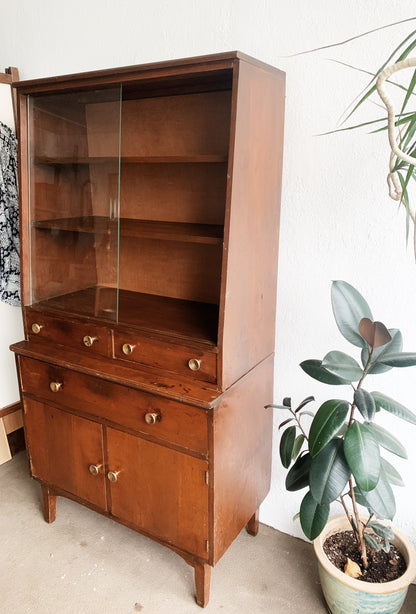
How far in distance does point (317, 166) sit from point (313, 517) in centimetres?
114

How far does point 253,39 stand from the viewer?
1646 mm

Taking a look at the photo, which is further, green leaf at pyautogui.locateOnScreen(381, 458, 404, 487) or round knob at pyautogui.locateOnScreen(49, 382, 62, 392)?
round knob at pyautogui.locateOnScreen(49, 382, 62, 392)

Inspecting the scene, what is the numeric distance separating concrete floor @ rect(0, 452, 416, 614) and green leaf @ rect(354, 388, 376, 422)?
2.91ft

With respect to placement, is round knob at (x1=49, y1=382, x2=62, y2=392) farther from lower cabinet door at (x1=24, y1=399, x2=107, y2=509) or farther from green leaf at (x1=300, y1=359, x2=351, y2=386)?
green leaf at (x1=300, y1=359, x2=351, y2=386)

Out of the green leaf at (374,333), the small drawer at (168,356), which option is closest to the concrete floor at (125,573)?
the small drawer at (168,356)

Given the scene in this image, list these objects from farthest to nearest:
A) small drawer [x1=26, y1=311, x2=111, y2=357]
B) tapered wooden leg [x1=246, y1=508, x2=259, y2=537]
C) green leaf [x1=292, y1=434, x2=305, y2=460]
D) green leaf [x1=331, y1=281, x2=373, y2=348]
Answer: tapered wooden leg [x1=246, y1=508, x2=259, y2=537] < small drawer [x1=26, y1=311, x2=111, y2=357] < green leaf [x1=292, y1=434, x2=305, y2=460] < green leaf [x1=331, y1=281, x2=373, y2=348]

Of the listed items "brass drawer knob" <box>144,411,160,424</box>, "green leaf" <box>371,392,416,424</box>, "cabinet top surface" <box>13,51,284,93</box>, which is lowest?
"brass drawer knob" <box>144,411,160,424</box>

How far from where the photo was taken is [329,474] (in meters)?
1.34

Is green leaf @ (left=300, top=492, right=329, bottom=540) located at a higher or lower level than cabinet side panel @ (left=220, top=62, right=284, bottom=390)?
lower

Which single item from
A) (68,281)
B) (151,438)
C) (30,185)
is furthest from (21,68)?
(151,438)

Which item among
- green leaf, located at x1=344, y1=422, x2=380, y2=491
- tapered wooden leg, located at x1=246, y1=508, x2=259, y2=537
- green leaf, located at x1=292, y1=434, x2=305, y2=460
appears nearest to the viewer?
green leaf, located at x1=344, y1=422, x2=380, y2=491

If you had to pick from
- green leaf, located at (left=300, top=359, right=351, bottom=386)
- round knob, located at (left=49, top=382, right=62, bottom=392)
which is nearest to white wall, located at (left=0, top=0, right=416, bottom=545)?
green leaf, located at (left=300, top=359, right=351, bottom=386)

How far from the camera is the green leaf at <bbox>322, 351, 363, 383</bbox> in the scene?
1302 mm

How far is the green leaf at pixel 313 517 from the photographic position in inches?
56.1
